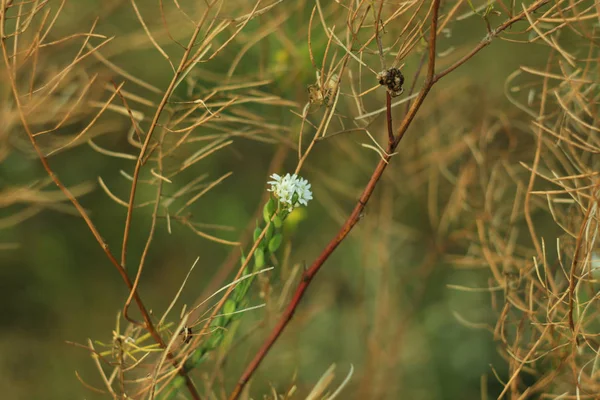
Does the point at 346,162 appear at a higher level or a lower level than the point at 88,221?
lower

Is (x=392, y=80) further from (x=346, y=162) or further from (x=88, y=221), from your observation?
(x=346, y=162)

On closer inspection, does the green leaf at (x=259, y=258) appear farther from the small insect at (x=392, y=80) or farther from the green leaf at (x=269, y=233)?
the small insect at (x=392, y=80)

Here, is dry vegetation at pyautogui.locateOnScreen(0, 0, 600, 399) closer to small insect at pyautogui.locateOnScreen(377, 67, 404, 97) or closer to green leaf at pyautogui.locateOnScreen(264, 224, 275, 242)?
green leaf at pyautogui.locateOnScreen(264, 224, 275, 242)

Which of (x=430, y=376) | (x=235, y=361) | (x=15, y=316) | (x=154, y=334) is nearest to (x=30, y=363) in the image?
(x=15, y=316)

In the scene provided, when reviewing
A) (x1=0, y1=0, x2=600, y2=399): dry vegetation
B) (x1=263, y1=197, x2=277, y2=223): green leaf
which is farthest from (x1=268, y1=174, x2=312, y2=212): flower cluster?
(x1=0, y1=0, x2=600, y2=399): dry vegetation

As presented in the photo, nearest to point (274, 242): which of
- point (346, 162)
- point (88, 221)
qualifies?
point (88, 221)

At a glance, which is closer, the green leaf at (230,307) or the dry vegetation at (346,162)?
the green leaf at (230,307)

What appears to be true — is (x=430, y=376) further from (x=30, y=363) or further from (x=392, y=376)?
(x=30, y=363)

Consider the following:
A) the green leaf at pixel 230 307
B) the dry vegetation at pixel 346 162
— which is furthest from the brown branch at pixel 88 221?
the dry vegetation at pixel 346 162

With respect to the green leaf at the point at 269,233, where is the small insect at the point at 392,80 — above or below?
above
